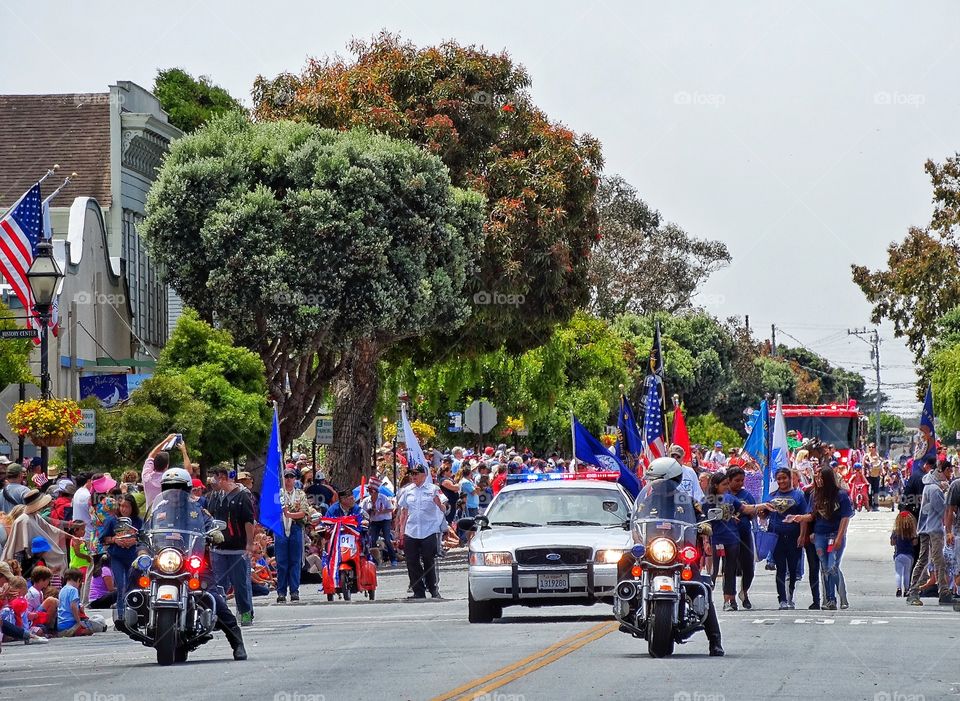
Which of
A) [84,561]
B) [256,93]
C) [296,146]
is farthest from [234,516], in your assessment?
[256,93]

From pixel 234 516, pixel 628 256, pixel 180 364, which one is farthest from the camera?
pixel 628 256

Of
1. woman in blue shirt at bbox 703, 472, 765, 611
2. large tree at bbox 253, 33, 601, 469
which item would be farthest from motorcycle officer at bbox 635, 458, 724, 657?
large tree at bbox 253, 33, 601, 469

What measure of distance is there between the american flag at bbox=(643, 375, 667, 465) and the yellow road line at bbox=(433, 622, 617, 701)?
12487 mm

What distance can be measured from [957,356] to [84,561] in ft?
155

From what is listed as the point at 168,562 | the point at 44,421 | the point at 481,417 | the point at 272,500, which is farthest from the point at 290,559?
the point at 481,417

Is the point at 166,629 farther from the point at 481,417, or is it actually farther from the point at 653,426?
the point at 481,417

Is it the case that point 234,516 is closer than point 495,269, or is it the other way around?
point 234,516

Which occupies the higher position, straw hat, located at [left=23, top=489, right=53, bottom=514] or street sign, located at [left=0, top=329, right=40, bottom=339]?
street sign, located at [left=0, top=329, right=40, bottom=339]

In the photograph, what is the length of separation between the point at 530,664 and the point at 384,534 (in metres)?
18.7

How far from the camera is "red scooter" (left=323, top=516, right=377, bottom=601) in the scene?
24.9 metres

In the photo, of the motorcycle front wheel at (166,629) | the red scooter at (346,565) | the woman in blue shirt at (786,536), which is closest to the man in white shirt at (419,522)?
the red scooter at (346,565)

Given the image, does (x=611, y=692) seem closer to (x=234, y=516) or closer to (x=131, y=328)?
(x=234, y=516)

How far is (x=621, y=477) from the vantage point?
2733cm

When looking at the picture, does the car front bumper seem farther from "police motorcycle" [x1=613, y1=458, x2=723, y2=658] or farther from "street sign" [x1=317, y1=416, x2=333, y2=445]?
"street sign" [x1=317, y1=416, x2=333, y2=445]
